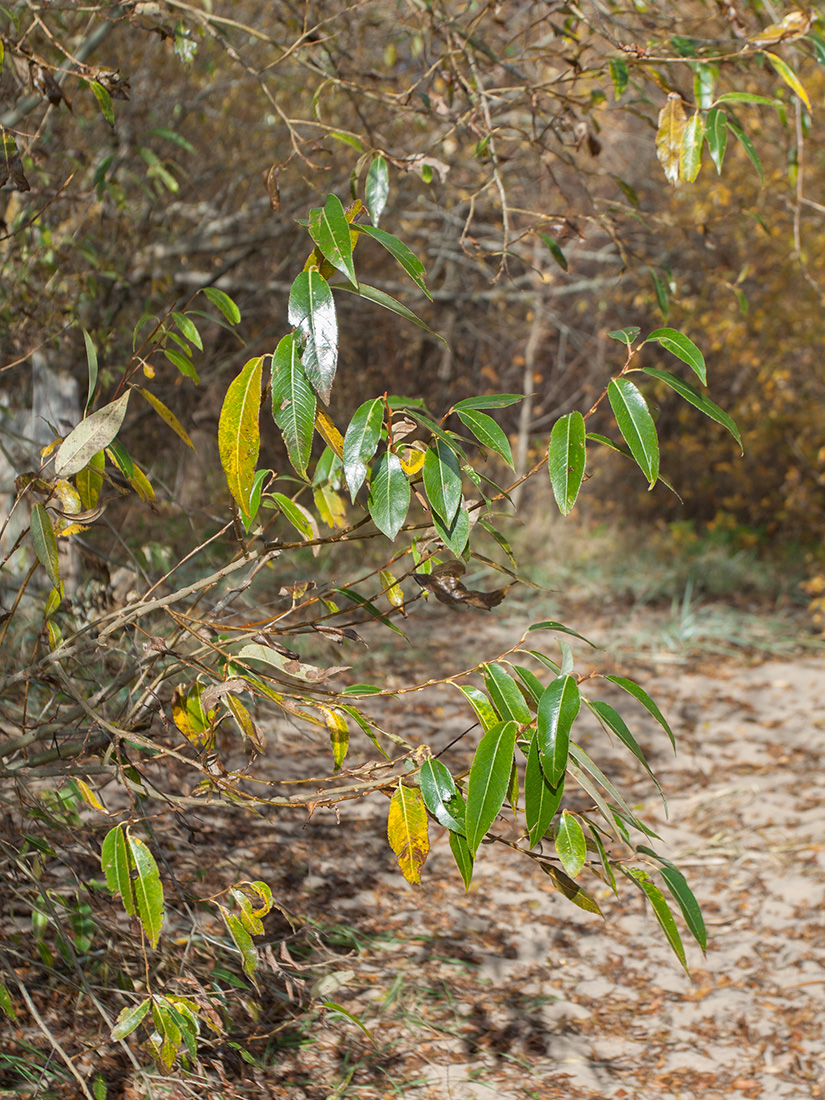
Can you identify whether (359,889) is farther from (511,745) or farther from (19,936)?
(511,745)

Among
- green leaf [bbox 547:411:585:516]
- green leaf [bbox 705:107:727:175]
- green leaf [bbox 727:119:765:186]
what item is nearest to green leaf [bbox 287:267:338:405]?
green leaf [bbox 547:411:585:516]

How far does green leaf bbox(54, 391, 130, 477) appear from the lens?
1221 mm

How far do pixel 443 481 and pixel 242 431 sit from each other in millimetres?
243

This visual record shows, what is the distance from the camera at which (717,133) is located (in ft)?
5.42

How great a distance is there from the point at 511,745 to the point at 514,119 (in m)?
5.54

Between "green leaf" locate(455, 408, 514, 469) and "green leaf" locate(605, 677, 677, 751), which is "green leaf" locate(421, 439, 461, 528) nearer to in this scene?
"green leaf" locate(455, 408, 514, 469)

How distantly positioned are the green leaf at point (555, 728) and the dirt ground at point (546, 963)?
1.43 feet

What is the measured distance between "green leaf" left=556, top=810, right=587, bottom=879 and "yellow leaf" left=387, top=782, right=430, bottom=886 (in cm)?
17

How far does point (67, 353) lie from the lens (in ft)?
13.0

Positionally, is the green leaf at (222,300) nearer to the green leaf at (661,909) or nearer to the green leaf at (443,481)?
the green leaf at (443,481)

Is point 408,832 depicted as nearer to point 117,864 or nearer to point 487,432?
point 117,864

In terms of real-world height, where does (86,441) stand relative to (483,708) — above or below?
above

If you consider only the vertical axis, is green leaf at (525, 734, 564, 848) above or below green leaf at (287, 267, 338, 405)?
below

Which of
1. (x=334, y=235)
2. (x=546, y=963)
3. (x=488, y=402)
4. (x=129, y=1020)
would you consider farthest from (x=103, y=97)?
(x=546, y=963)
